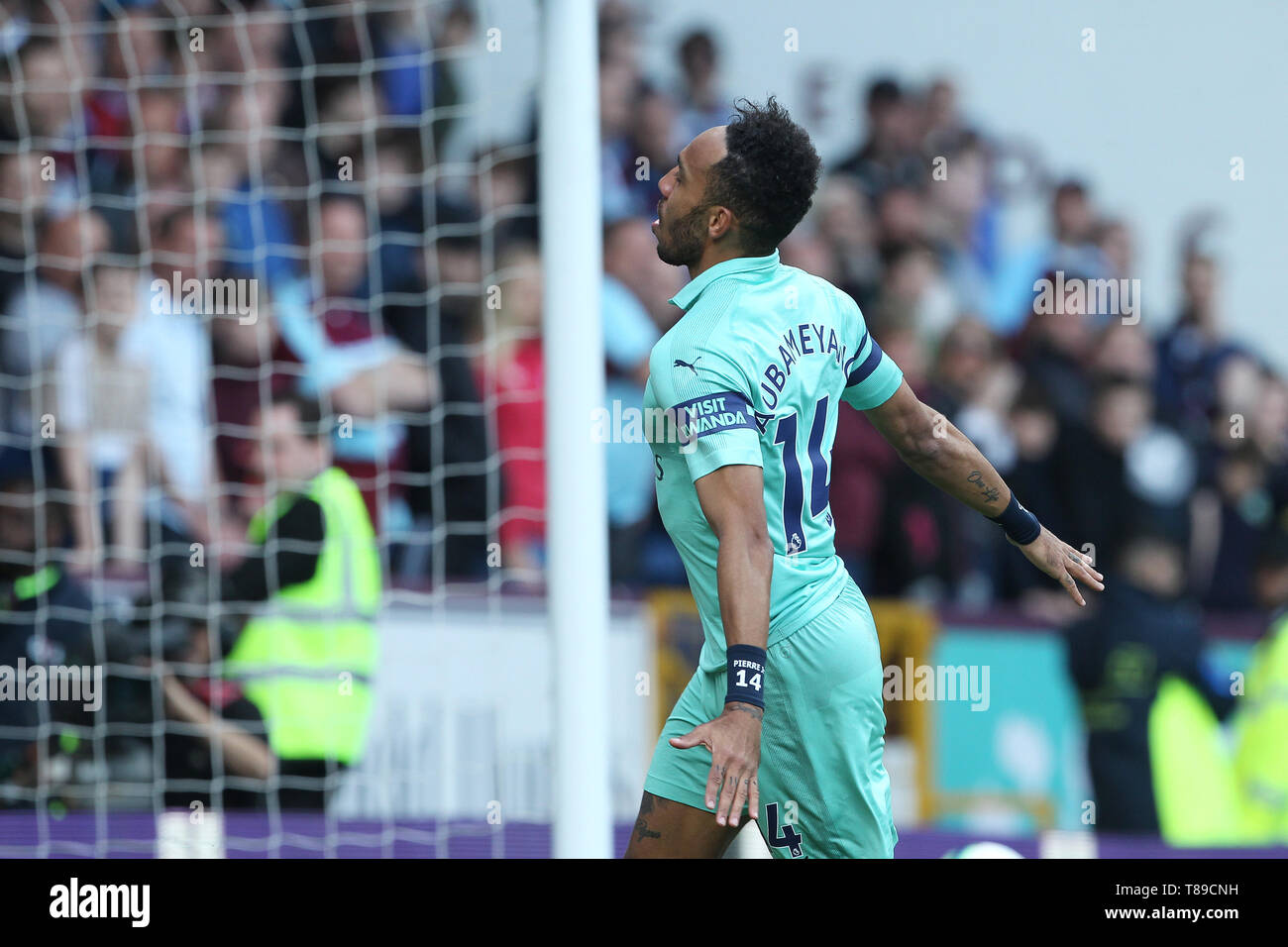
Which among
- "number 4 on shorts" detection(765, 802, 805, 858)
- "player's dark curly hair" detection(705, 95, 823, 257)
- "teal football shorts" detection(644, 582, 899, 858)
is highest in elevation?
"player's dark curly hair" detection(705, 95, 823, 257)

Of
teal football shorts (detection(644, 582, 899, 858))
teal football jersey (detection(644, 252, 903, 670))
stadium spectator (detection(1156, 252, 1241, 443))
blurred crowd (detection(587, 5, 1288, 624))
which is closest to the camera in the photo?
teal football jersey (detection(644, 252, 903, 670))

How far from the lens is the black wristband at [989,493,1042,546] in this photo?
3963mm

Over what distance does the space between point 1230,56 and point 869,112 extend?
2.12 metres

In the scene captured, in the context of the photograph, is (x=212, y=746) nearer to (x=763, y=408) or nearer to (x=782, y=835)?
(x=782, y=835)

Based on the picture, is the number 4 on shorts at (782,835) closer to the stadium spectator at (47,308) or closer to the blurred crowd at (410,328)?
the blurred crowd at (410,328)

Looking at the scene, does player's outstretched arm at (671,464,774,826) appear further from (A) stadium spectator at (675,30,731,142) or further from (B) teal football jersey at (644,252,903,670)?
(A) stadium spectator at (675,30,731,142)

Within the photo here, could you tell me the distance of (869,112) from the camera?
330 inches

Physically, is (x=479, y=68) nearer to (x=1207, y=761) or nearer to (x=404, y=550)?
(x=404, y=550)

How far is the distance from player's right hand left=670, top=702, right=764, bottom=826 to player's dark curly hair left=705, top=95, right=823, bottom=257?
1003 millimetres

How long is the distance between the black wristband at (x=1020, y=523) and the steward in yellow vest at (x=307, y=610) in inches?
110

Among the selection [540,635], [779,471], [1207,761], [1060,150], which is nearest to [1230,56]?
[1060,150]

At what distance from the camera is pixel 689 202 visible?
3.57 meters

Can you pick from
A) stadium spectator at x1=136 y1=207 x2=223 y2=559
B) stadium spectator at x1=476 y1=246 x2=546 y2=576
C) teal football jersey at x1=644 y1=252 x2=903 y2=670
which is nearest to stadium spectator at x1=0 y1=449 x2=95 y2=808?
stadium spectator at x1=136 y1=207 x2=223 y2=559
